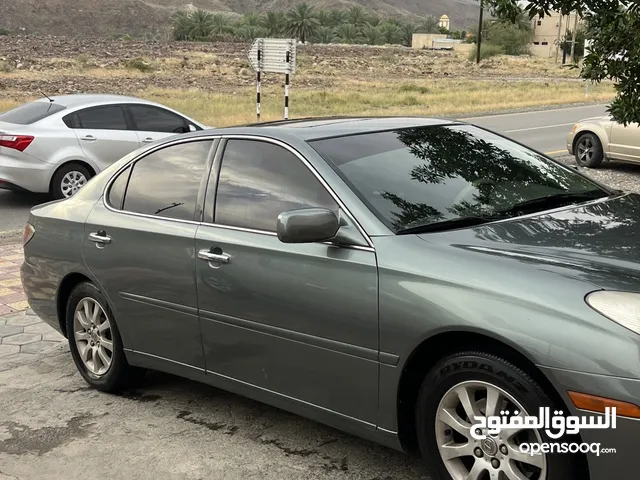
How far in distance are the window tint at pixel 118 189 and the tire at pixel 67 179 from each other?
689cm

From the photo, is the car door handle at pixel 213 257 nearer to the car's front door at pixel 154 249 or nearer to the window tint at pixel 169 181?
the car's front door at pixel 154 249

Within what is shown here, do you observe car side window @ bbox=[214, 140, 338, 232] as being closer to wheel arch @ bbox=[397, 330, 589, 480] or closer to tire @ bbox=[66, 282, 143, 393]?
wheel arch @ bbox=[397, 330, 589, 480]

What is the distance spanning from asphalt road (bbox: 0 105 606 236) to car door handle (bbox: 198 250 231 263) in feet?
21.0

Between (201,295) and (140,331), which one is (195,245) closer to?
(201,295)

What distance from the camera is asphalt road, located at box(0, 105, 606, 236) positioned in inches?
439

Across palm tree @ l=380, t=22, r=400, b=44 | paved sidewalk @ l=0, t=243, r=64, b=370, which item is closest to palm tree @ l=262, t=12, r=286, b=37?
palm tree @ l=380, t=22, r=400, b=44

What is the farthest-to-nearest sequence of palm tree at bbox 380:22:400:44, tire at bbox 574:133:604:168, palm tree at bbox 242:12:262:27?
palm tree at bbox 380:22:400:44, palm tree at bbox 242:12:262:27, tire at bbox 574:133:604:168

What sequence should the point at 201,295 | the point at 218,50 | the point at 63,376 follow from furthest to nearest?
the point at 218,50 < the point at 63,376 < the point at 201,295

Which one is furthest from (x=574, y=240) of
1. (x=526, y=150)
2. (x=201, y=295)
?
(x=201, y=295)

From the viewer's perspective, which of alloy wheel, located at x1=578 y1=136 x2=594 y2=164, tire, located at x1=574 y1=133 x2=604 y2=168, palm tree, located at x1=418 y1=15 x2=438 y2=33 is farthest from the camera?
palm tree, located at x1=418 y1=15 x2=438 y2=33

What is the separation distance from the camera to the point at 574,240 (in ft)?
11.5

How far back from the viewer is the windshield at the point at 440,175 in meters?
3.83

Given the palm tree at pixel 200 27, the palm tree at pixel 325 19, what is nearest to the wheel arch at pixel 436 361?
the palm tree at pixel 200 27

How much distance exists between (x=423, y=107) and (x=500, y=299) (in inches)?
1098
